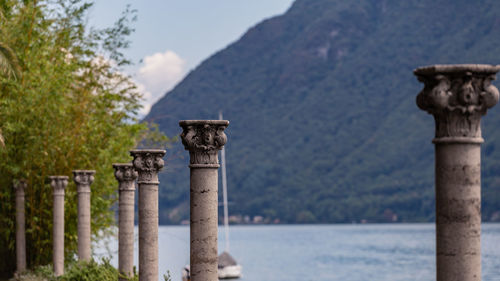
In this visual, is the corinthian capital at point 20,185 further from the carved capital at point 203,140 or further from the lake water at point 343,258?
the lake water at point 343,258

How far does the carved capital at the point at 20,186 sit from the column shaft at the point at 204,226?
1262 cm

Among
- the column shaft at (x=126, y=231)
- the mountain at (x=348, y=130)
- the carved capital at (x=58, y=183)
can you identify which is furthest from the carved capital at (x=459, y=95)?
the mountain at (x=348, y=130)

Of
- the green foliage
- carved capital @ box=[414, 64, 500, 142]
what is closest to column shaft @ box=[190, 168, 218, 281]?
carved capital @ box=[414, 64, 500, 142]

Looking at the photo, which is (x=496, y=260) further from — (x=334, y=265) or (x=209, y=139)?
(x=209, y=139)

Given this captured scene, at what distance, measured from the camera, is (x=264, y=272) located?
85000 mm

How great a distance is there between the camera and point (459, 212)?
7145mm

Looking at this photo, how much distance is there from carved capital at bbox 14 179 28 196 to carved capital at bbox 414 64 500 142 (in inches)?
683

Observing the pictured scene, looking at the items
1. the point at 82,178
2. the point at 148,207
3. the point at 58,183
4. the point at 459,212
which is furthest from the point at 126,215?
the point at 459,212

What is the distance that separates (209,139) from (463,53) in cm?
15157

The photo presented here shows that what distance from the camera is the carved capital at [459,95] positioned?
7.03 metres

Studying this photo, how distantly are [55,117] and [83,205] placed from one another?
11.9ft

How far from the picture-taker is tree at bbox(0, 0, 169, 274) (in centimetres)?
2220

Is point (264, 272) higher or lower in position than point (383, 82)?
lower

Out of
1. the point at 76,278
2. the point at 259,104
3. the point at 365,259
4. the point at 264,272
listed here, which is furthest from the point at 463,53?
the point at 76,278
